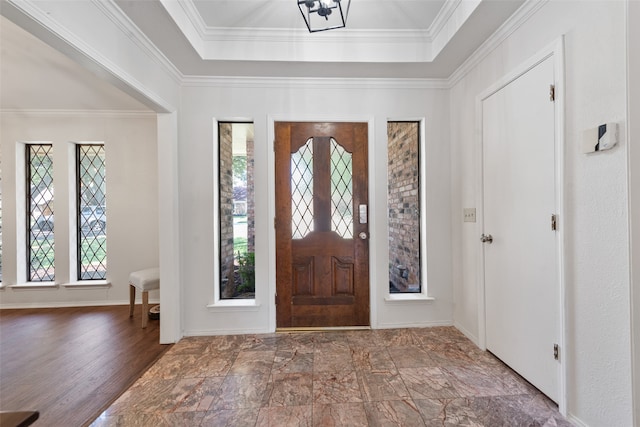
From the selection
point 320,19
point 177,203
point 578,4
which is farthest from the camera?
point 177,203

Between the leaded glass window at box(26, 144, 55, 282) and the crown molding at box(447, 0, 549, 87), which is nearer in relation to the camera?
the crown molding at box(447, 0, 549, 87)

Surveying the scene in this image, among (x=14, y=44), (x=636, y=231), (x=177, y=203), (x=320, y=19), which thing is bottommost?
(x=636, y=231)

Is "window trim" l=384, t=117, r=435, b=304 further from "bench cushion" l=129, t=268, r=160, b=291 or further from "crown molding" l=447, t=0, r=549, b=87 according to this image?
"bench cushion" l=129, t=268, r=160, b=291

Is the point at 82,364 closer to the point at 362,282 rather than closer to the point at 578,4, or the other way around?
the point at 362,282

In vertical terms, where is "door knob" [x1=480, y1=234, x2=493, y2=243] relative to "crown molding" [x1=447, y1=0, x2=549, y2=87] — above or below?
below

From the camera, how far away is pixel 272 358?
2125 mm

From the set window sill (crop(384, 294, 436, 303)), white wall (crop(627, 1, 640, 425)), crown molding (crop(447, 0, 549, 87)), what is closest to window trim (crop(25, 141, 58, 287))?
window sill (crop(384, 294, 436, 303))

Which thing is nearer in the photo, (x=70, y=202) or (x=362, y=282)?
(x=362, y=282)

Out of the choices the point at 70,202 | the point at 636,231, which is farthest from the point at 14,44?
the point at 636,231

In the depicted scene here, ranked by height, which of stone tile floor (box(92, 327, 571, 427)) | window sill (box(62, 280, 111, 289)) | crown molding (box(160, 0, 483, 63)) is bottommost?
stone tile floor (box(92, 327, 571, 427))

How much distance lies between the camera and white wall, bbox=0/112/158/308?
341 centimetres

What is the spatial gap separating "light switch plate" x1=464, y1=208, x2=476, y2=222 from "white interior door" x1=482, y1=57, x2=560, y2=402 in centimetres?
14

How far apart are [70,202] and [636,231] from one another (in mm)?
5130

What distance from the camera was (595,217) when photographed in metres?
1.32
